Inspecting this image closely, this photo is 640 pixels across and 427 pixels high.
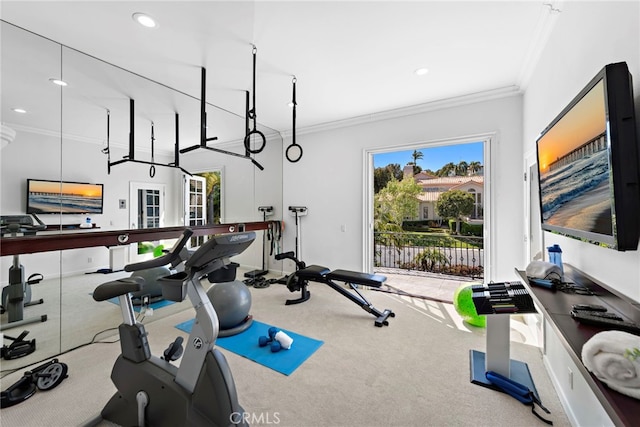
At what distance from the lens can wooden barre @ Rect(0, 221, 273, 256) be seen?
209 cm

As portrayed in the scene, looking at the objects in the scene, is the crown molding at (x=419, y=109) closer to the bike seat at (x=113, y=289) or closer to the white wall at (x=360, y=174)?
the white wall at (x=360, y=174)

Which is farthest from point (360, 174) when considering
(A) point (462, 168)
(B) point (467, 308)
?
(B) point (467, 308)

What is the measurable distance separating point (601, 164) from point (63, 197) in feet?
→ 12.1

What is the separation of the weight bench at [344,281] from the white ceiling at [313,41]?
2.37 metres

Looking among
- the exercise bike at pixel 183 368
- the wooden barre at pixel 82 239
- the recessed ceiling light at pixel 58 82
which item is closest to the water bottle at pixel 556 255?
the exercise bike at pixel 183 368

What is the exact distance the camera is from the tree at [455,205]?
4984 mm

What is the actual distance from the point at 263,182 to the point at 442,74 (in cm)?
320

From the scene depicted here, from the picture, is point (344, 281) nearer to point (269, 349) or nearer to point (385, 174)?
point (269, 349)

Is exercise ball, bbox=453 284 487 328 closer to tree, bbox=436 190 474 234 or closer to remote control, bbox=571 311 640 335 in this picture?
remote control, bbox=571 311 640 335

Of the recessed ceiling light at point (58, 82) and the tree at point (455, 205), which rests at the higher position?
the recessed ceiling light at point (58, 82)

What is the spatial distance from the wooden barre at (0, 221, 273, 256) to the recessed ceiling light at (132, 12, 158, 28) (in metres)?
1.90

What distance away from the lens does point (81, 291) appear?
2611 millimetres

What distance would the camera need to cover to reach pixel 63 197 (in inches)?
92.4

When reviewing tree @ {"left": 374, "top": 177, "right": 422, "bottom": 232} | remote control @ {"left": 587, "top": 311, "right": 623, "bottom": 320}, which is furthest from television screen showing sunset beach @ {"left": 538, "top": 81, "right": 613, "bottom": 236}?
tree @ {"left": 374, "top": 177, "right": 422, "bottom": 232}
